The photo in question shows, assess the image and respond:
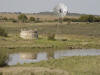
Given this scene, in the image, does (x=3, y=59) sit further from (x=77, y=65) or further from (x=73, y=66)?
(x=77, y=65)

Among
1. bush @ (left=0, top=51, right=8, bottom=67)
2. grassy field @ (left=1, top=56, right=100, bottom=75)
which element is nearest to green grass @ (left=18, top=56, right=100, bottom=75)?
grassy field @ (left=1, top=56, right=100, bottom=75)

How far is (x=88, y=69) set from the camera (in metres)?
18.3

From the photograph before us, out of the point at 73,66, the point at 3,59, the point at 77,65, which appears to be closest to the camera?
the point at 73,66

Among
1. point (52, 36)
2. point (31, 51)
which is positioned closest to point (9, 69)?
point (31, 51)

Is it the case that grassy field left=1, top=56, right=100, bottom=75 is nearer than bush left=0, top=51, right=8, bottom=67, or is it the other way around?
grassy field left=1, top=56, right=100, bottom=75

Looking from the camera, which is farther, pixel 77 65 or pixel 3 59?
pixel 77 65

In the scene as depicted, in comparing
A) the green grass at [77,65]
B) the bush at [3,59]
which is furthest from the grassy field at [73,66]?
the bush at [3,59]

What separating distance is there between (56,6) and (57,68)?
3788cm

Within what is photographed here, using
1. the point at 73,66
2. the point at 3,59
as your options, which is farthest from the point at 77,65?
the point at 3,59

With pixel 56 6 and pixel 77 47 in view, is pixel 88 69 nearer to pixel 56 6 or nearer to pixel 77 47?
pixel 77 47

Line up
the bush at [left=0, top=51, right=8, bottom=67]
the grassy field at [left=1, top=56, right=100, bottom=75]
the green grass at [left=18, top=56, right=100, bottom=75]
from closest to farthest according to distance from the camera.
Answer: the grassy field at [left=1, top=56, right=100, bottom=75] → the green grass at [left=18, top=56, right=100, bottom=75] → the bush at [left=0, top=51, right=8, bottom=67]

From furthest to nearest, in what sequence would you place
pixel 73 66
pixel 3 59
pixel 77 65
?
1. pixel 77 65
2. pixel 3 59
3. pixel 73 66

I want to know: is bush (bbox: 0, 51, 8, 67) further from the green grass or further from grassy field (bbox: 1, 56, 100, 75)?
the green grass

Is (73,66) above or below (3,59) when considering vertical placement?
below
